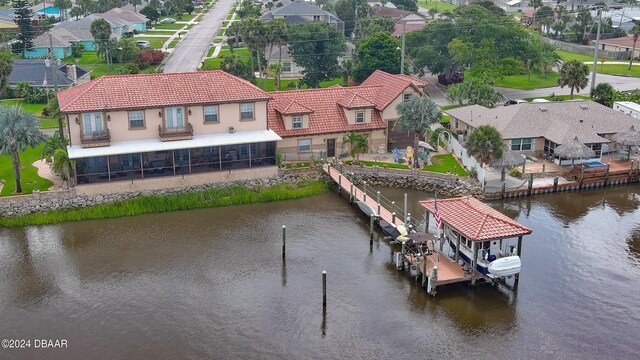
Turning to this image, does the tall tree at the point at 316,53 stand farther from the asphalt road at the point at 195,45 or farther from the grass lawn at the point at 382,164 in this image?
the grass lawn at the point at 382,164

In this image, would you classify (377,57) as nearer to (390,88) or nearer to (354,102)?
(390,88)

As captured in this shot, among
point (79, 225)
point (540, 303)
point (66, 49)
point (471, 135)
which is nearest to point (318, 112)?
point (471, 135)

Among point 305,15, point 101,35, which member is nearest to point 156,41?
point 101,35

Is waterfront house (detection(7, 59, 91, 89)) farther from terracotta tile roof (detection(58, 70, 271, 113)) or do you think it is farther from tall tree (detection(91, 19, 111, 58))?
terracotta tile roof (detection(58, 70, 271, 113))

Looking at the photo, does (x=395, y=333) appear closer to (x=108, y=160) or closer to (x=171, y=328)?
(x=171, y=328)

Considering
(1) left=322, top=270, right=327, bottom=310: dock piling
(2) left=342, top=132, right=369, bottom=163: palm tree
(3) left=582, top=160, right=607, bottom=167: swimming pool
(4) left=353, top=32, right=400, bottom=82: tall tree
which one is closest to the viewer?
(1) left=322, top=270, right=327, bottom=310: dock piling

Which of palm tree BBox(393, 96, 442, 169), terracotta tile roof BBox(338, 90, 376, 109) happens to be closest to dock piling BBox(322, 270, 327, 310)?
palm tree BBox(393, 96, 442, 169)
